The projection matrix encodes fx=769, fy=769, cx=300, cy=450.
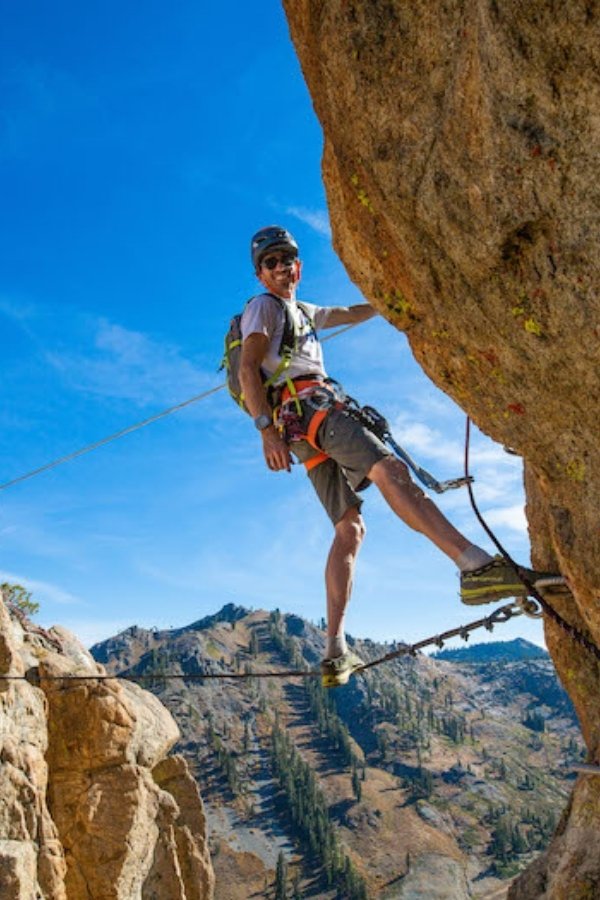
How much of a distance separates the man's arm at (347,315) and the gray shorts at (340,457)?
1.62m

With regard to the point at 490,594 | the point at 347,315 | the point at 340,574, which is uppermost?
the point at 347,315

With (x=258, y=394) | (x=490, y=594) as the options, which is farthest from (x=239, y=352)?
(x=490, y=594)

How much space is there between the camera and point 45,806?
1881cm

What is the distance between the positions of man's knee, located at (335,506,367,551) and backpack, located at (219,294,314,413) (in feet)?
4.31

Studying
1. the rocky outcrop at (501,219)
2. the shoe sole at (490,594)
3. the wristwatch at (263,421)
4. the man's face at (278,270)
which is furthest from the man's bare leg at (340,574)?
the man's face at (278,270)

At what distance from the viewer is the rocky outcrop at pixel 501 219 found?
3885mm

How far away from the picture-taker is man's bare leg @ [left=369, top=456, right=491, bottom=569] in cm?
505

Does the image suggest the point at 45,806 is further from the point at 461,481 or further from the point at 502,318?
the point at 502,318

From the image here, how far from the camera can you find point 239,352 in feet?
22.4

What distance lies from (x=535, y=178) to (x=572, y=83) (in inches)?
18.9

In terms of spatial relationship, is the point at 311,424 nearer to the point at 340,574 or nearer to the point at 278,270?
the point at 340,574

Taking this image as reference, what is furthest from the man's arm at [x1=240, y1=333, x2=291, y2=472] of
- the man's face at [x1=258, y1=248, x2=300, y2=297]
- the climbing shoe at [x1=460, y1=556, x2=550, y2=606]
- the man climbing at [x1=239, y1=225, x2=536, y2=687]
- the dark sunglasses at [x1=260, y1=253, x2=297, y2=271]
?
the climbing shoe at [x1=460, y1=556, x2=550, y2=606]

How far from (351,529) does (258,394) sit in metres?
1.41

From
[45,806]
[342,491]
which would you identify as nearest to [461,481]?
[342,491]
